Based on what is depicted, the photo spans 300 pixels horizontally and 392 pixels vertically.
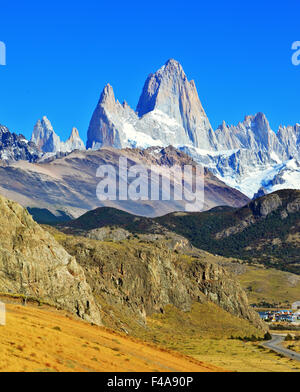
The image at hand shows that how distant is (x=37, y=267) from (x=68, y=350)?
50098 mm

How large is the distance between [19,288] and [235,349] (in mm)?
53977

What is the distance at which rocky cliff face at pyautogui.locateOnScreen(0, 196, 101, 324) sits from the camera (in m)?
94.1

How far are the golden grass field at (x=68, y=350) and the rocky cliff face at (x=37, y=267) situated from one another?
2601 centimetres

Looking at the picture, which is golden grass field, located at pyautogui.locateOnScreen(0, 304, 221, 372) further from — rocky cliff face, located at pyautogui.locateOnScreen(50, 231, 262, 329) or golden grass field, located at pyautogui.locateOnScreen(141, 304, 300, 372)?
rocky cliff face, located at pyautogui.locateOnScreen(50, 231, 262, 329)

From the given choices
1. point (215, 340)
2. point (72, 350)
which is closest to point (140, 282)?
point (215, 340)

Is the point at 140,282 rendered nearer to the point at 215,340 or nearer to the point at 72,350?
the point at 215,340

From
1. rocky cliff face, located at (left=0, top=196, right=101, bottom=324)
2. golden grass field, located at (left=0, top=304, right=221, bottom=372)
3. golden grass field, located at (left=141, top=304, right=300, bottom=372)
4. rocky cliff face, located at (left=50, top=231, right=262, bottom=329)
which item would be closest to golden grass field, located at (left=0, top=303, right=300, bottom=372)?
golden grass field, located at (left=0, top=304, right=221, bottom=372)

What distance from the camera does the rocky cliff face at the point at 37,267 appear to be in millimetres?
94125

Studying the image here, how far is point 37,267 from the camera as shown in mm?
98625

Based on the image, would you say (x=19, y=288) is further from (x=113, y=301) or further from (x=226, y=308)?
(x=226, y=308)

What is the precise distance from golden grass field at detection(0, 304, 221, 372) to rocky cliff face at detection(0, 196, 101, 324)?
26.0 meters
